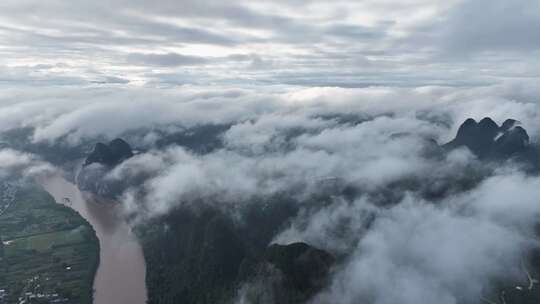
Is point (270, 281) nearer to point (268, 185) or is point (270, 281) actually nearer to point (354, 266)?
point (354, 266)

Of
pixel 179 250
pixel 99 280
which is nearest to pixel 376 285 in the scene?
pixel 179 250

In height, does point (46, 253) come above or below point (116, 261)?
below

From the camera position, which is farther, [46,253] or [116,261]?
[46,253]

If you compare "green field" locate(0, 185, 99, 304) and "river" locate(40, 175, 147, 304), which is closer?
"river" locate(40, 175, 147, 304)

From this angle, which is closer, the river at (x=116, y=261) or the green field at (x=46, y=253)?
the river at (x=116, y=261)
